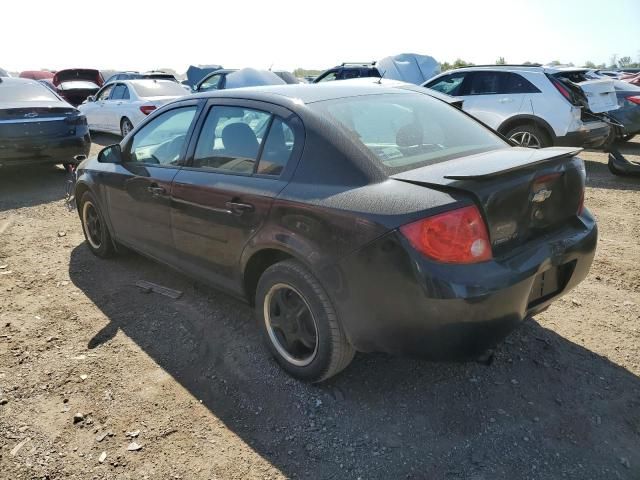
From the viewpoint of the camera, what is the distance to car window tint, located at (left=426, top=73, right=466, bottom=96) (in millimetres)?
8914

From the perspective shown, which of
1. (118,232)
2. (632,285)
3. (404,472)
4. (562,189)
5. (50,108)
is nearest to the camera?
(404,472)

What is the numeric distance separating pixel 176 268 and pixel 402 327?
6.50ft

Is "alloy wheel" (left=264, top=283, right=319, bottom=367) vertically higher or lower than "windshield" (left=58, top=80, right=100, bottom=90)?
lower

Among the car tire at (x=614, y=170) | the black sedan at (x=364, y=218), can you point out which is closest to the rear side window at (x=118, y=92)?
the black sedan at (x=364, y=218)

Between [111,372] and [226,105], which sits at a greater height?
[226,105]

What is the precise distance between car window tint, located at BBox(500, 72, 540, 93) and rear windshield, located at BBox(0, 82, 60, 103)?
725 cm

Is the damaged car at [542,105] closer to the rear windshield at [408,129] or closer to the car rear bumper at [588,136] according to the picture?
the car rear bumper at [588,136]

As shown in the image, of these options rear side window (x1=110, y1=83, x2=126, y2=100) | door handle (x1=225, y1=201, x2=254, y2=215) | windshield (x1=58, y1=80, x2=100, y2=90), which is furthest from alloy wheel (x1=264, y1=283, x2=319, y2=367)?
windshield (x1=58, y1=80, x2=100, y2=90)

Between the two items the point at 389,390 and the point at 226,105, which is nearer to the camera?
the point at 389,390

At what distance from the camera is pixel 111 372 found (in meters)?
3.02

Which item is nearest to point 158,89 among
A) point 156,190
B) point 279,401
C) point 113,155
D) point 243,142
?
point 113,155

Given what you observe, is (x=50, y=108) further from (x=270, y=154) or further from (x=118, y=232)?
(x=270, y=154)

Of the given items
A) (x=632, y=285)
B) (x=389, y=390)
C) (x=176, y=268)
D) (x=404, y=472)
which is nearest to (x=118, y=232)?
(x=176, y=268)

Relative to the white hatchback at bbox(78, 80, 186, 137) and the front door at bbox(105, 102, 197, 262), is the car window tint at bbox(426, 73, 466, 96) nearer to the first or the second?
the white hatchback at bbox(78, 80, 186, 137)
